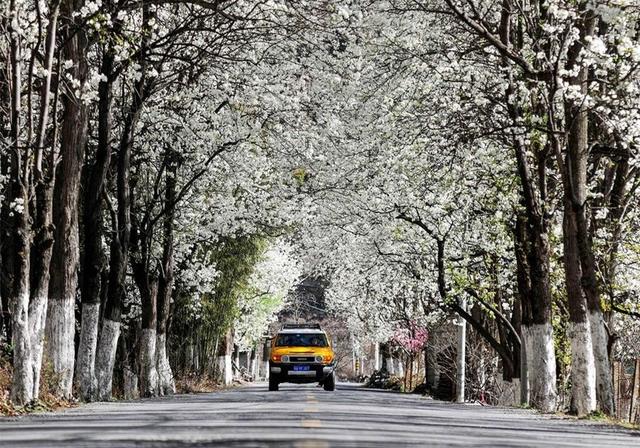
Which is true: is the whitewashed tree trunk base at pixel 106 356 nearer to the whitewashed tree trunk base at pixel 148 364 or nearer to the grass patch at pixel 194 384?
the whitewashed tree trunk base at pixel 148 364

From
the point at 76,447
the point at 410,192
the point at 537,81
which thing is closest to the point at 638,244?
the point at 410,192

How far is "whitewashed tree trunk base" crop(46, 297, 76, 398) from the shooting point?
2248 centimetres

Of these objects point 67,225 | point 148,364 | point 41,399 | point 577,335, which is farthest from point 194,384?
point 577,335

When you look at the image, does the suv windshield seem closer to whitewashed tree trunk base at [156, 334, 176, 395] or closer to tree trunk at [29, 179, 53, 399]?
whitewashed tree trunk base at [156, 334, 176, 395]

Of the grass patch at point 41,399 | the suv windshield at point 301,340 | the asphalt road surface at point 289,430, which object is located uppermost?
the suv windshield at point 301,340

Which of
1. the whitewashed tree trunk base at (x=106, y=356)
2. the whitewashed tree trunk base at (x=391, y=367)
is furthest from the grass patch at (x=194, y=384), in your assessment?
the whitewashed tree trunk base at (x=391, y=367)

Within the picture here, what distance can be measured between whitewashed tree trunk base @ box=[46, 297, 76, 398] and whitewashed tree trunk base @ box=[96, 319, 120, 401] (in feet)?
9.54

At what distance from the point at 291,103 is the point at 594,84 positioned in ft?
33.4

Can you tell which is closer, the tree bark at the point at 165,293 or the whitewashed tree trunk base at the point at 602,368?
the whitewashed tree trunk base at the point at 602,368

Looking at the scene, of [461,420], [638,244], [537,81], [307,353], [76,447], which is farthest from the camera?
[307,353]

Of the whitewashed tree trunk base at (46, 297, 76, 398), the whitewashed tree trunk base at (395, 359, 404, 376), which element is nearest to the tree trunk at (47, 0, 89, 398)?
the whitewashed tree trunk base at (46, 297, 76, 398)

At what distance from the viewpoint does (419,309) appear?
56188mm

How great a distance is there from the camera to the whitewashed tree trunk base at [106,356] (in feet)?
84.9

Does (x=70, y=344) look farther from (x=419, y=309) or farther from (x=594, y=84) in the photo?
(x=419, y=309)
